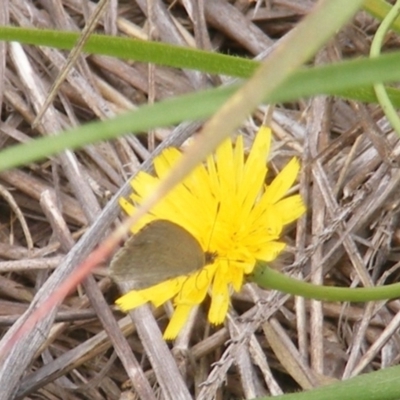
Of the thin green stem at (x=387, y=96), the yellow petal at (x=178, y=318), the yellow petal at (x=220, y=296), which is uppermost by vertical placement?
the thin green stem at (x=387, y=96)

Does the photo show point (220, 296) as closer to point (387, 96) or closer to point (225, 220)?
point (225, 220)

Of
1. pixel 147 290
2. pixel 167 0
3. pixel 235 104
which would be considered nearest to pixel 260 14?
pixel 167 0

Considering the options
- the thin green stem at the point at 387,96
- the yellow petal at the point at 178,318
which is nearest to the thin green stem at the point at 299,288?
the yellow petal at the point at 178,318

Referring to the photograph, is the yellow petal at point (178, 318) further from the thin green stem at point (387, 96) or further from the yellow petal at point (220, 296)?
the thin green stem at point (387, 96)

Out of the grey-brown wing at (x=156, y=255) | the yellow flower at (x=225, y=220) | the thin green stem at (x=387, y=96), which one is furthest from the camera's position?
the thin green stem at (x=387, y=96)

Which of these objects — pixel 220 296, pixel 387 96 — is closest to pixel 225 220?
pixel 220 296

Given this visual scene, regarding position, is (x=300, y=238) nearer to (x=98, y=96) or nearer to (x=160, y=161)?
(x=160, y=161)

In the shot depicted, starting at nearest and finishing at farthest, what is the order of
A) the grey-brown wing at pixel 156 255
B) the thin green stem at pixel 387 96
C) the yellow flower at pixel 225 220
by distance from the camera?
the grey-brown wing at pixel 156 255 < the yellow flower at pixel 225 220 < the thin green stem at pixel 387 96

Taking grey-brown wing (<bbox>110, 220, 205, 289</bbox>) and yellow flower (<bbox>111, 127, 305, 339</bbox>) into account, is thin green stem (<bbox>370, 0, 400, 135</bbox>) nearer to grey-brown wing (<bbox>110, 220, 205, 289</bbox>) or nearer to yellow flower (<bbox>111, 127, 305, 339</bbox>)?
yellow flower (<bbox>111, 127, 305, 339</bbox>)
